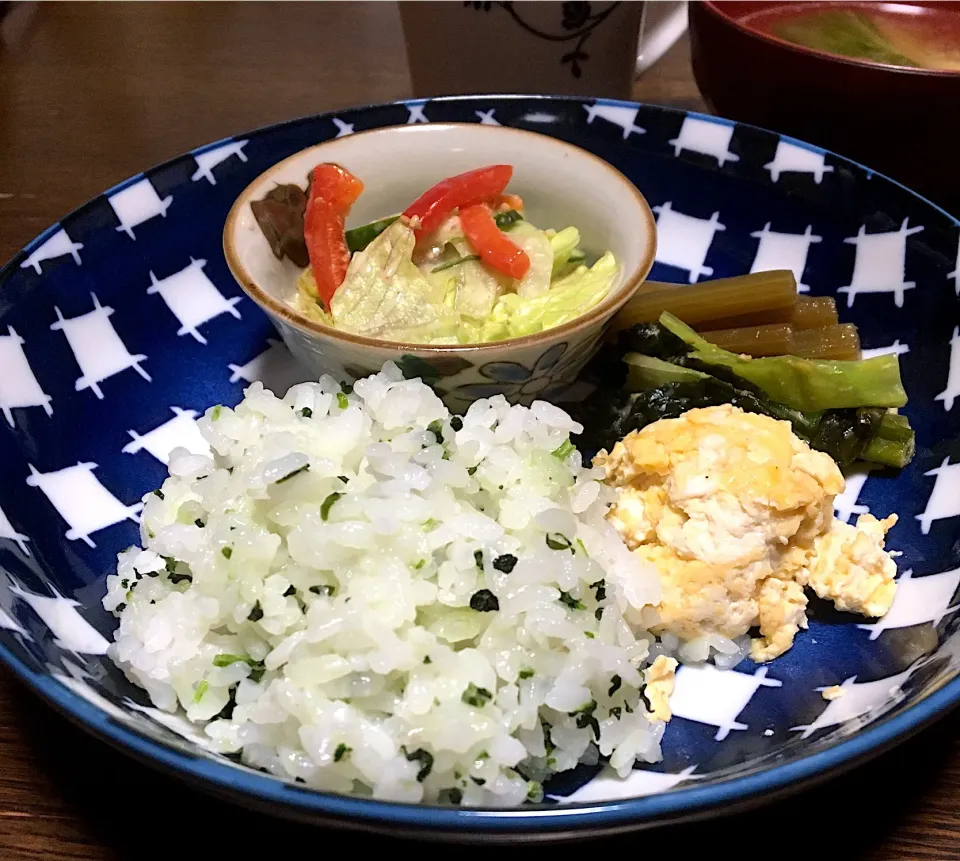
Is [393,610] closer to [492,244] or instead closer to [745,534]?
[745,534]

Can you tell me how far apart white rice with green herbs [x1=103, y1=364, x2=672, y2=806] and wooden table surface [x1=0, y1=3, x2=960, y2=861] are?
0.42 ft

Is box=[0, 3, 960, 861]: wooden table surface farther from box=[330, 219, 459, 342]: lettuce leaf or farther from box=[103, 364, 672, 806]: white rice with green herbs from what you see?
box=[330, 219, 459, 342]: lettuce leaf

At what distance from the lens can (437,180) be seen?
2264 mm

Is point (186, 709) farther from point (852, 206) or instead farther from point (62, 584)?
point (852, 206)

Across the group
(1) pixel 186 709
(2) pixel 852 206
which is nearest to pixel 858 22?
(2) pixel 852 206

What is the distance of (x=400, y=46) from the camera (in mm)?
3658

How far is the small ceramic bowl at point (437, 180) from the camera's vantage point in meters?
1.75

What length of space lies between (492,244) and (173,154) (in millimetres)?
1519

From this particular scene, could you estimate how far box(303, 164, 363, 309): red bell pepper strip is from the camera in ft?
6.67

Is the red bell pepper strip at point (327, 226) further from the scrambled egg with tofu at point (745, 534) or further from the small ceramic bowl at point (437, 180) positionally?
the scrambled egg with tofu at point (745, 534)

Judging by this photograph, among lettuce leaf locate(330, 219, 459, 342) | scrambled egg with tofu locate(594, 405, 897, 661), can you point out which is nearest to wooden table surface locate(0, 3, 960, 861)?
scrambled egg with tofu locate(594, 405, 897, 661)

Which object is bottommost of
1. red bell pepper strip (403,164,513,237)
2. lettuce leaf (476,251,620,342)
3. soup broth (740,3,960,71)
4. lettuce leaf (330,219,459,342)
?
lettuce leaf (476,251,620,342)

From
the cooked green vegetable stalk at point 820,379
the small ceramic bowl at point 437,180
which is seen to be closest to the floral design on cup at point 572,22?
the small ceramic bowl at point 437,180

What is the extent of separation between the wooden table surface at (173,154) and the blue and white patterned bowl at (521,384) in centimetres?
10
